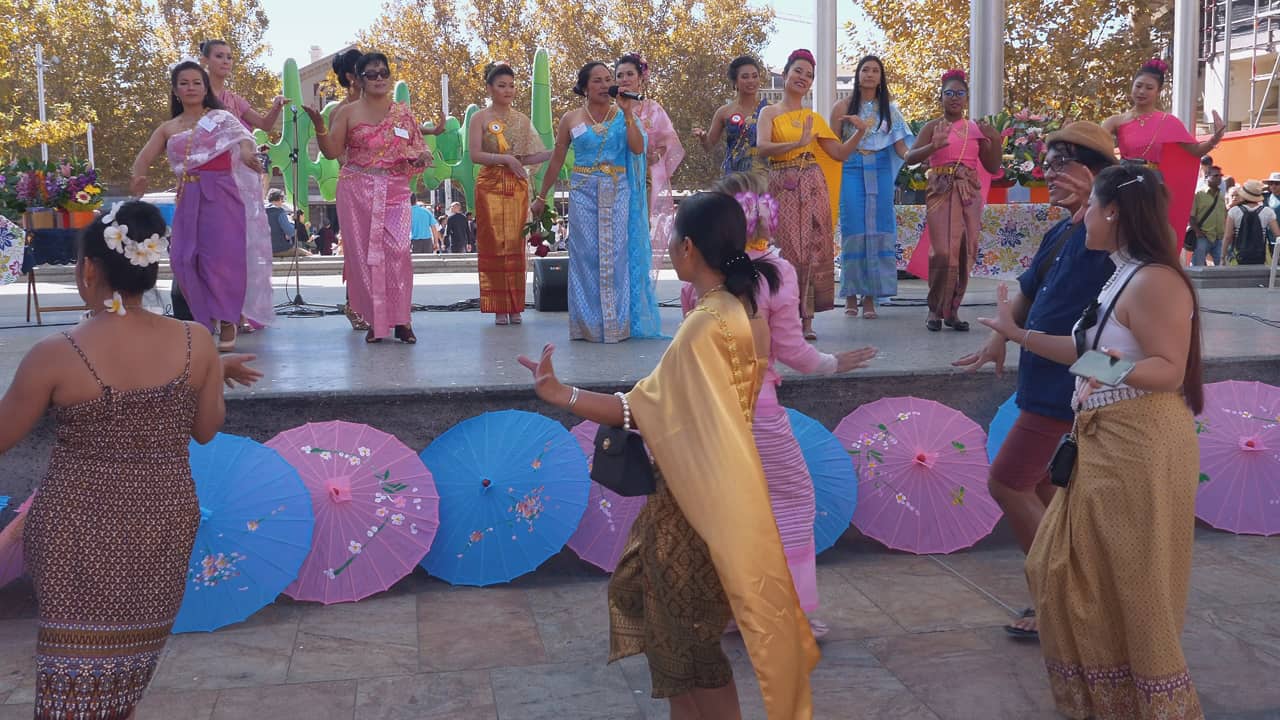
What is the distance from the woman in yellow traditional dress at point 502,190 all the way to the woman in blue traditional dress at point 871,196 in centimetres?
221

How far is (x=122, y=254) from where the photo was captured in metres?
2.84

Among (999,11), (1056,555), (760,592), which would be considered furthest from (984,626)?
(999,11)

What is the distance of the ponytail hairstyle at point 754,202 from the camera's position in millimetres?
3635

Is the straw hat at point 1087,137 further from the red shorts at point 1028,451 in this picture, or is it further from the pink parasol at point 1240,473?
the pink parasol at point 1240,473

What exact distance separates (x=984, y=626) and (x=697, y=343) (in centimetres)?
221

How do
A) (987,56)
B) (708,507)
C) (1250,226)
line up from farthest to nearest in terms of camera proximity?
(1250,226) < (987,56) < (708,507)

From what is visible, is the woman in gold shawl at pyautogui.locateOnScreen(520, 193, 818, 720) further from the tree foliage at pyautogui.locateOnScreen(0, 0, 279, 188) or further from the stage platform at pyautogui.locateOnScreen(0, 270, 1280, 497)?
the tree foliage at pyautogui.locateOnScreen(0, 0, 279, 188)

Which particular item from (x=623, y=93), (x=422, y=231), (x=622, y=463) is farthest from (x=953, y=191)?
(x=422, y=231)

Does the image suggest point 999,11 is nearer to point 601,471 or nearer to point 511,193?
point 511,193

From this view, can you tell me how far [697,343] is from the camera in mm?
2742

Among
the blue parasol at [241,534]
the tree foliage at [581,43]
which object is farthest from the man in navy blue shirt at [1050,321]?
the tree foliage at [581,43]

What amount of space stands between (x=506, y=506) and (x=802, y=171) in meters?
3.58

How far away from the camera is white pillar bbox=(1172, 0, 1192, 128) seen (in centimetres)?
1463

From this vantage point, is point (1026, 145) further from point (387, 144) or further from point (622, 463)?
point (622, 463)
